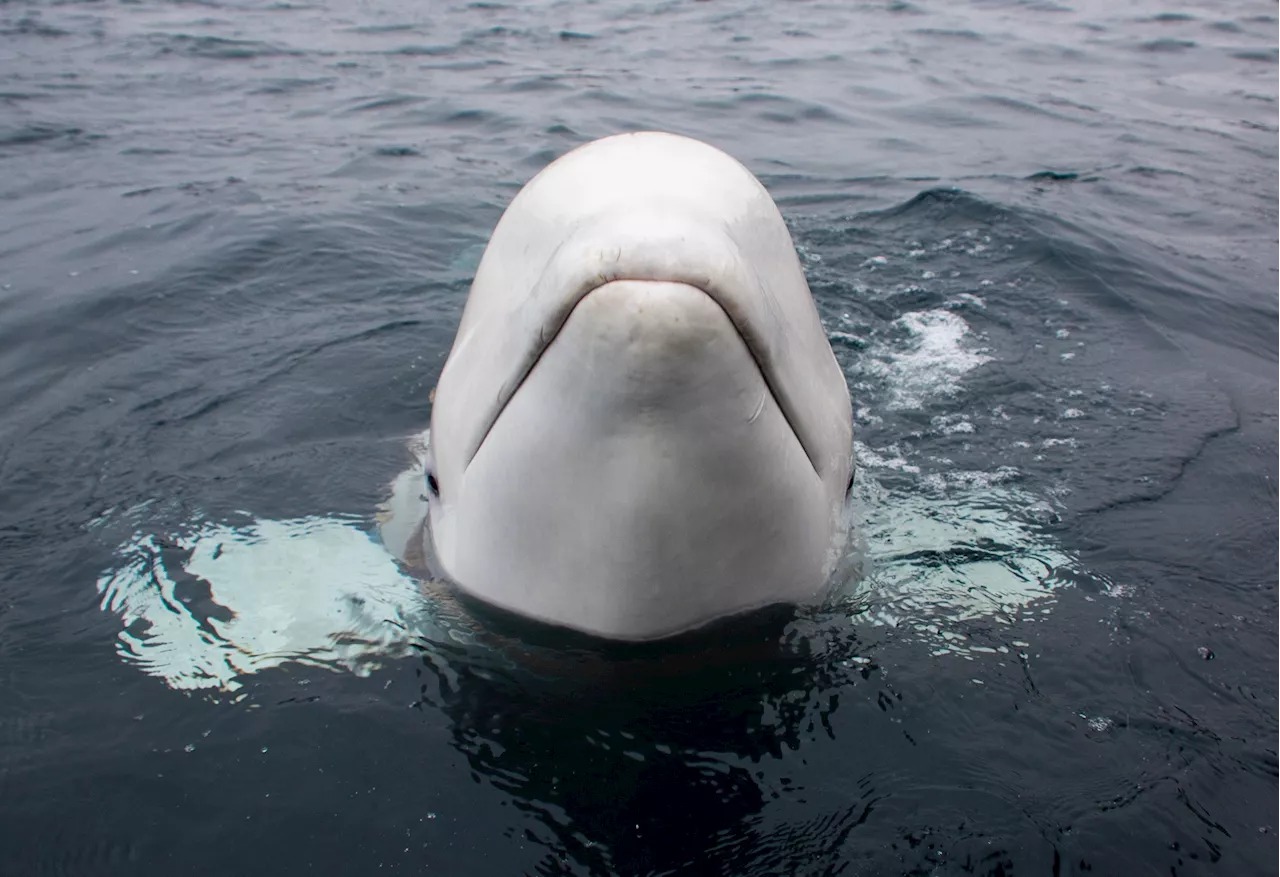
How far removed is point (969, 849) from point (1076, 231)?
8.59 meters

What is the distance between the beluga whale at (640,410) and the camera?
9.82 ft

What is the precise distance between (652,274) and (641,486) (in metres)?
0.67

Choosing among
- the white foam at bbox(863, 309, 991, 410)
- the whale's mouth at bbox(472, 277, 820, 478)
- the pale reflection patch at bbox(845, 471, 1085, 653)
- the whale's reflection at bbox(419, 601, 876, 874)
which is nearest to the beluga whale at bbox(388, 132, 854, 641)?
the whale's mouth at bbox(472, 277, 820, 478)

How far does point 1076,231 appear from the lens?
35.1ft

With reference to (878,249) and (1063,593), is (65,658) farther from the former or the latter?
(878,249)

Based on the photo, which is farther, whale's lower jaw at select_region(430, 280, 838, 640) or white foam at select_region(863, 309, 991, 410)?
white foam at select_region(863, 309, 991, 410)

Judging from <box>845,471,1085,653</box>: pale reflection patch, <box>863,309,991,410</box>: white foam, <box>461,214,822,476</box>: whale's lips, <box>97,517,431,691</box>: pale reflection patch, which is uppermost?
<box>461,214,822,476</box>: whale's lips

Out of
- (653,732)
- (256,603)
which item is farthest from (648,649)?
(256,603)

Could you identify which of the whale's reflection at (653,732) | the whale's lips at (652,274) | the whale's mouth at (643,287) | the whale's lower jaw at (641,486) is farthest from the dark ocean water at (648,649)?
the whale's lips at (652,274)

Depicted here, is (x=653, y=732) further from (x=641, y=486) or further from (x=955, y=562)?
(x=955, y=562)

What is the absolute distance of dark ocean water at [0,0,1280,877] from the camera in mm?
3574

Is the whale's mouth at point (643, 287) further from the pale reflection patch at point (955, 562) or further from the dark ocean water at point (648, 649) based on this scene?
the pale reflection patch at point (955, 562)

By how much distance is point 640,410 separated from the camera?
10.1ft

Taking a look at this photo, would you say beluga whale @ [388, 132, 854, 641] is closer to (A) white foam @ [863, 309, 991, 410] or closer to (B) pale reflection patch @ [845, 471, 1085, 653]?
(B) pale reflection patch @ [845, 471, 1085, 653]
